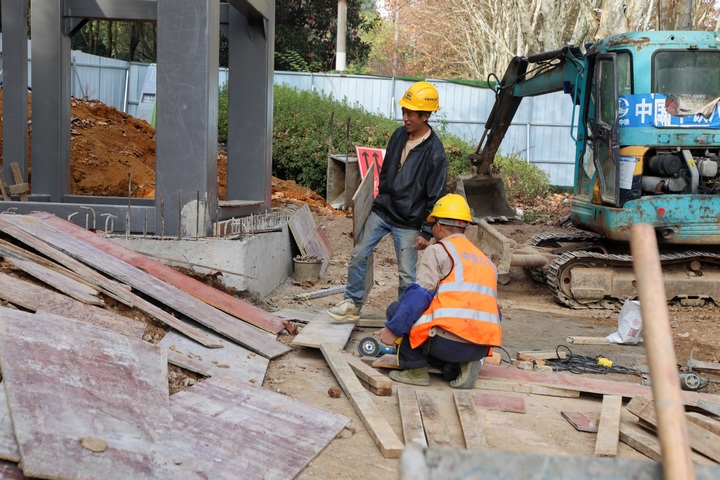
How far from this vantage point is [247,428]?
4473 millimetres

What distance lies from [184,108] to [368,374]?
340 centimetres

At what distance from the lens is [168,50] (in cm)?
784

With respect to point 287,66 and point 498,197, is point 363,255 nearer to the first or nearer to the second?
point 498,197

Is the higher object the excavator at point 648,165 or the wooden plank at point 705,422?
the excavator at point 648,165

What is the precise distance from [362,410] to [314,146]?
13897 millimetres

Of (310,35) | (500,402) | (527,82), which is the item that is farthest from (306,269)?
(310,35)

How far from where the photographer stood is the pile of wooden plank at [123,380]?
3627 millimetres

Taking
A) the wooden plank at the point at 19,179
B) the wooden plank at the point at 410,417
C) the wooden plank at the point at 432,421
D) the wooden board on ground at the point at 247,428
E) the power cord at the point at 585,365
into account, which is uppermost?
the wooden plank at the point at 19,179

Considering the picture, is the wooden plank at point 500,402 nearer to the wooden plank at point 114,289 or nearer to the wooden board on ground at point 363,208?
the wooden plank at point 114,289

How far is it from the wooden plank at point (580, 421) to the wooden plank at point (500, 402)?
11.3 inches

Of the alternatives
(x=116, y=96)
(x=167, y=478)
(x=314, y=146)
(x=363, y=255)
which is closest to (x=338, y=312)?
(x=363, y=255)

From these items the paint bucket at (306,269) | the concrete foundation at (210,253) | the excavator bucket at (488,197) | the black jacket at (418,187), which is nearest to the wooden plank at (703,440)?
the black jacket at (418,187)

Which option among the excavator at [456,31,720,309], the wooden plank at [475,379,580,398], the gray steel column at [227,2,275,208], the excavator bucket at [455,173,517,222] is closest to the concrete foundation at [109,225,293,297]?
the gray steel column at [227,2,275,208]

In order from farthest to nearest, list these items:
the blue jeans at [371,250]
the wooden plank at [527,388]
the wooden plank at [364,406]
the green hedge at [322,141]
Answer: the green hedge at [322,141] < the blue jeans at [371,250] < the wooden plank at [527,388] < the wooden plank at [364,406]
